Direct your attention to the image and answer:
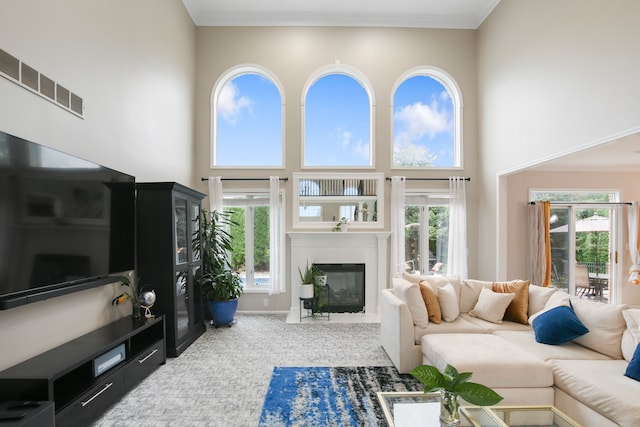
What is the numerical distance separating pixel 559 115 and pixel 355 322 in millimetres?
3810

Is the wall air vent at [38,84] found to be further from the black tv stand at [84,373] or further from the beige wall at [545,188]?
the beige wall at [545,188]

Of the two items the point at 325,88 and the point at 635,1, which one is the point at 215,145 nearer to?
the point at 325,88

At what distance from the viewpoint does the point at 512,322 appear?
12.3 feet

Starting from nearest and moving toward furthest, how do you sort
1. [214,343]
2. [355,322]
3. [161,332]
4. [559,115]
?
1. [161,332]
2. [559,115]
3. [214,343]
4. [355,322]

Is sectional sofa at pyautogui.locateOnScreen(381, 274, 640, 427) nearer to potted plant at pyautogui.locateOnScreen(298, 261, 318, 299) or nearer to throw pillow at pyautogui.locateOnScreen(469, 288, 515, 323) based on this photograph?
throw pillow at pyautogui.locateOnScreen(469, 288, 515, 323)

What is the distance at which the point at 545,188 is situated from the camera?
19.6ft

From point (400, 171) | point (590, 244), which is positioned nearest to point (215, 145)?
point (400, 171)

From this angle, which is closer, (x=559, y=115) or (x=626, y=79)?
(x=626, y=79)

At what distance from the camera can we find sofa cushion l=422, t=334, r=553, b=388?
8.57ft

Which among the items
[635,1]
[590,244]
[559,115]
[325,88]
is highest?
[325,88]

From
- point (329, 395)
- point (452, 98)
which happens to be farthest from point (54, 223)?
point (452, 98)

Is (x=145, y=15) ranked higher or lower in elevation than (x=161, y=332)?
higher

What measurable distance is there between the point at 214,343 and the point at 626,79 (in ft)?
16.6

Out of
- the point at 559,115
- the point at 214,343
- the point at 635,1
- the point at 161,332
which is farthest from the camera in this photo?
the point at 214,343
